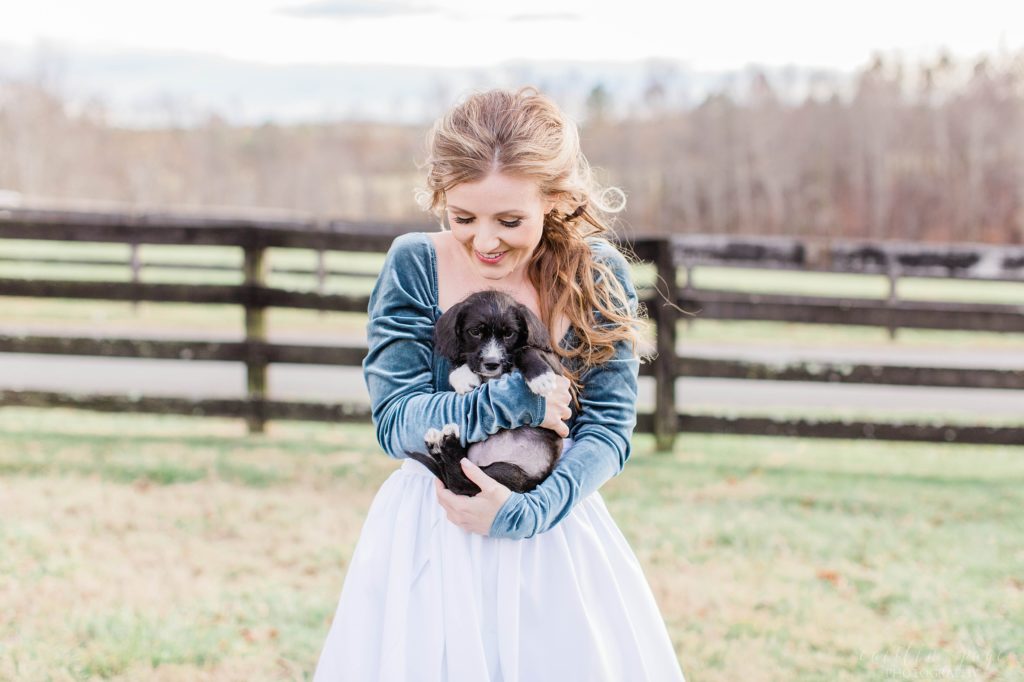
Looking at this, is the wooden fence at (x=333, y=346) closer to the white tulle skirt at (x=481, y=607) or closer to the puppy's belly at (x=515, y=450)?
the white tulle skirt at (x=481, y=607)

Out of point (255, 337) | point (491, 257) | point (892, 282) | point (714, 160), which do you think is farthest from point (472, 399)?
point (714, 160)

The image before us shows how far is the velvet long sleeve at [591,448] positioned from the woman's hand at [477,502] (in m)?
0.02

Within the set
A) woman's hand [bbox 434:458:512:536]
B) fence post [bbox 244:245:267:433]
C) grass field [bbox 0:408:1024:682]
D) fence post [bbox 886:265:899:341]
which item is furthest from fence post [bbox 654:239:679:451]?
fence post [bbox 886:265:899:341]

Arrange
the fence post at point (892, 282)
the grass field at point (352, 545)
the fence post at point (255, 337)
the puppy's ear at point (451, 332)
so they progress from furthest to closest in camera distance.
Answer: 1. the fence post at point (892, 282)
2. the fence post at point (255, 337)
3. the grass field at point (352, 545)
4. the puppy's ear at point (451, 332)

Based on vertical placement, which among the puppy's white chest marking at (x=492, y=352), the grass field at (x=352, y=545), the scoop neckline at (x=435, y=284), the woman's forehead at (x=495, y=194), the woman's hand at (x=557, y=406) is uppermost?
the woman's forehead at (x=495, y=194)

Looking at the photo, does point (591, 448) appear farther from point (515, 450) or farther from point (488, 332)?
point (488, 332)

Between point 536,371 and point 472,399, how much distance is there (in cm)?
14

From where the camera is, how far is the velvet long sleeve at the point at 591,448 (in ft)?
5.65

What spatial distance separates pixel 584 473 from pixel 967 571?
3299mm

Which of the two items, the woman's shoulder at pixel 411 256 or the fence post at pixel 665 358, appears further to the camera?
the fence post at pixel 665 358

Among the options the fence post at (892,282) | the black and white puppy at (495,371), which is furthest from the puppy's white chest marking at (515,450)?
the fence post at (892,282)

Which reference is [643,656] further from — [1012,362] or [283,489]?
[1012,362]

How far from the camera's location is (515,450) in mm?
1749

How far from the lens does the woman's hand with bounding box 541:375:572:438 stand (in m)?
1.71
